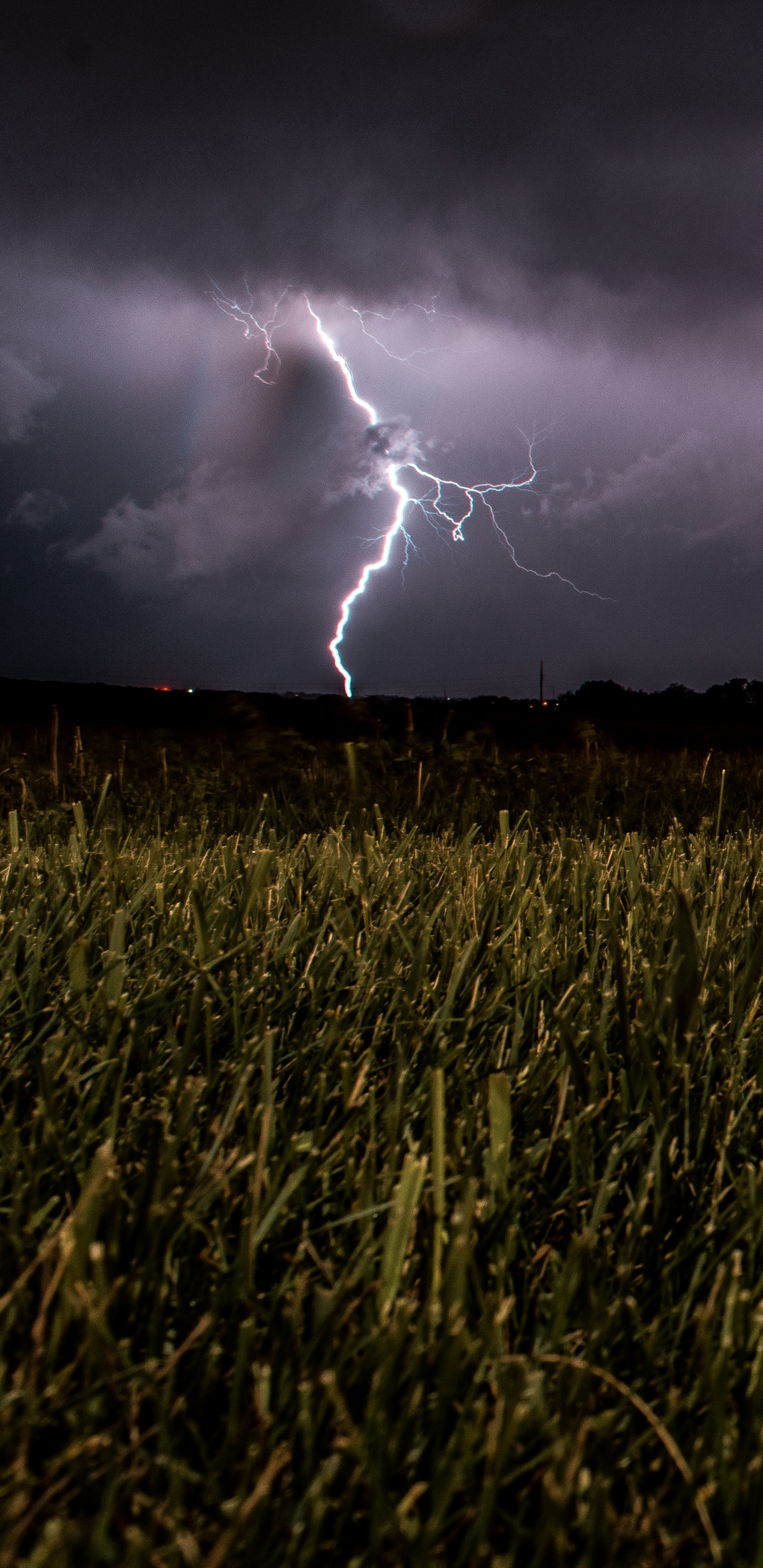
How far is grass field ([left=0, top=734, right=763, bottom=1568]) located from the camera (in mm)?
615

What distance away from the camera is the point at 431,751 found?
5.34 m

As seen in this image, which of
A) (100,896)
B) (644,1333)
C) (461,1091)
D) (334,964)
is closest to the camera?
(644,1333)

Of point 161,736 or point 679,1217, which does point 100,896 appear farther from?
point 161,736

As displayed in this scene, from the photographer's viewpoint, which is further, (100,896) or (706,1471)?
(100,896)

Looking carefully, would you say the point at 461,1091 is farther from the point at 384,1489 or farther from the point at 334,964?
the point at 384,1489

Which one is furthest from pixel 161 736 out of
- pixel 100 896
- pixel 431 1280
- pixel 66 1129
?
pixel 431 1280

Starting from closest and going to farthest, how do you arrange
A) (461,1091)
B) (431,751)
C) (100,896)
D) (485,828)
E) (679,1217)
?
(679,1217) → (461,1091) → (100,896) → (485,828) → (431,751)

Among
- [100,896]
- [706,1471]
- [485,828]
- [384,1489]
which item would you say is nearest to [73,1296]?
[384,1489]

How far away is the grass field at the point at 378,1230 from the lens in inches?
24.2

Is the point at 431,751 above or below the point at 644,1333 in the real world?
above

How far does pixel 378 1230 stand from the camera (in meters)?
0.92

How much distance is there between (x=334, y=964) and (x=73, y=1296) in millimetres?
824

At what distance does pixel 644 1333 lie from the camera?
32.0 inches

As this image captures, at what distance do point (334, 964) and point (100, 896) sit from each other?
0.66 m
